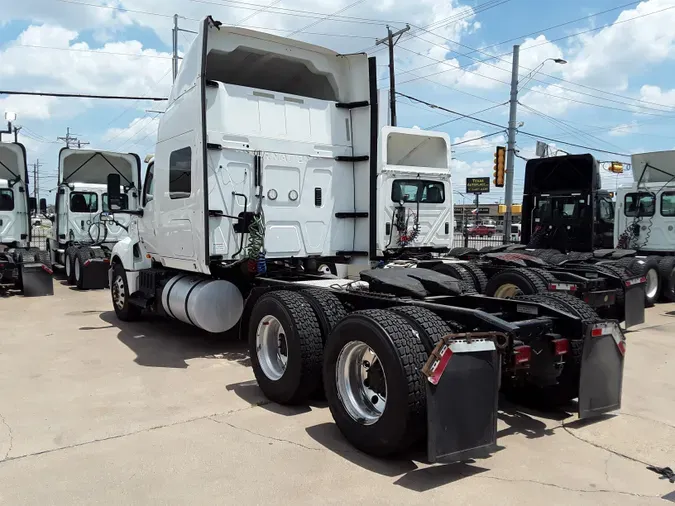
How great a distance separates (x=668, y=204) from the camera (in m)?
13.4

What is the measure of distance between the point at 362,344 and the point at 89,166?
14614mm

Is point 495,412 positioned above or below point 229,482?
above

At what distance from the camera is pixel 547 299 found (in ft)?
15.7

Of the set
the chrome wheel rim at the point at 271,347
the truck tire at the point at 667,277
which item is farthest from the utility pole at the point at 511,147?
the chrome wheel rim at the point at 271,347

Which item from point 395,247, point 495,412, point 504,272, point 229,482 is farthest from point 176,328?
point 495,412

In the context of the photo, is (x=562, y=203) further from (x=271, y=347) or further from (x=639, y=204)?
(x=271, y=347)

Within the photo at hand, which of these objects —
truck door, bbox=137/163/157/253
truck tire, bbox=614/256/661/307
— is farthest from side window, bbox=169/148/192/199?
truck tire, bbox=614/256/661/307

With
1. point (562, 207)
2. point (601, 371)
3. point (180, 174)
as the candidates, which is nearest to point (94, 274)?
point (180, 174)

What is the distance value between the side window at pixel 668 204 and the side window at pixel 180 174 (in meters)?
11.6

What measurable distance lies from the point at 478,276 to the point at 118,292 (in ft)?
19.8

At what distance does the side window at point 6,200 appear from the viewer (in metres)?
13.6

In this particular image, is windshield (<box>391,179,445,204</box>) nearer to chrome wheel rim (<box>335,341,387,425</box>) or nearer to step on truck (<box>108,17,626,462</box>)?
step on truck (<box>108,17,626,462</box>)

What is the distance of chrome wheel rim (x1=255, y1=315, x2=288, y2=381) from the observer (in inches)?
215

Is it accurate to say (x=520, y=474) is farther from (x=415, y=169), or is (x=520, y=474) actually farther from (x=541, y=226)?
(x=541, y=226)
